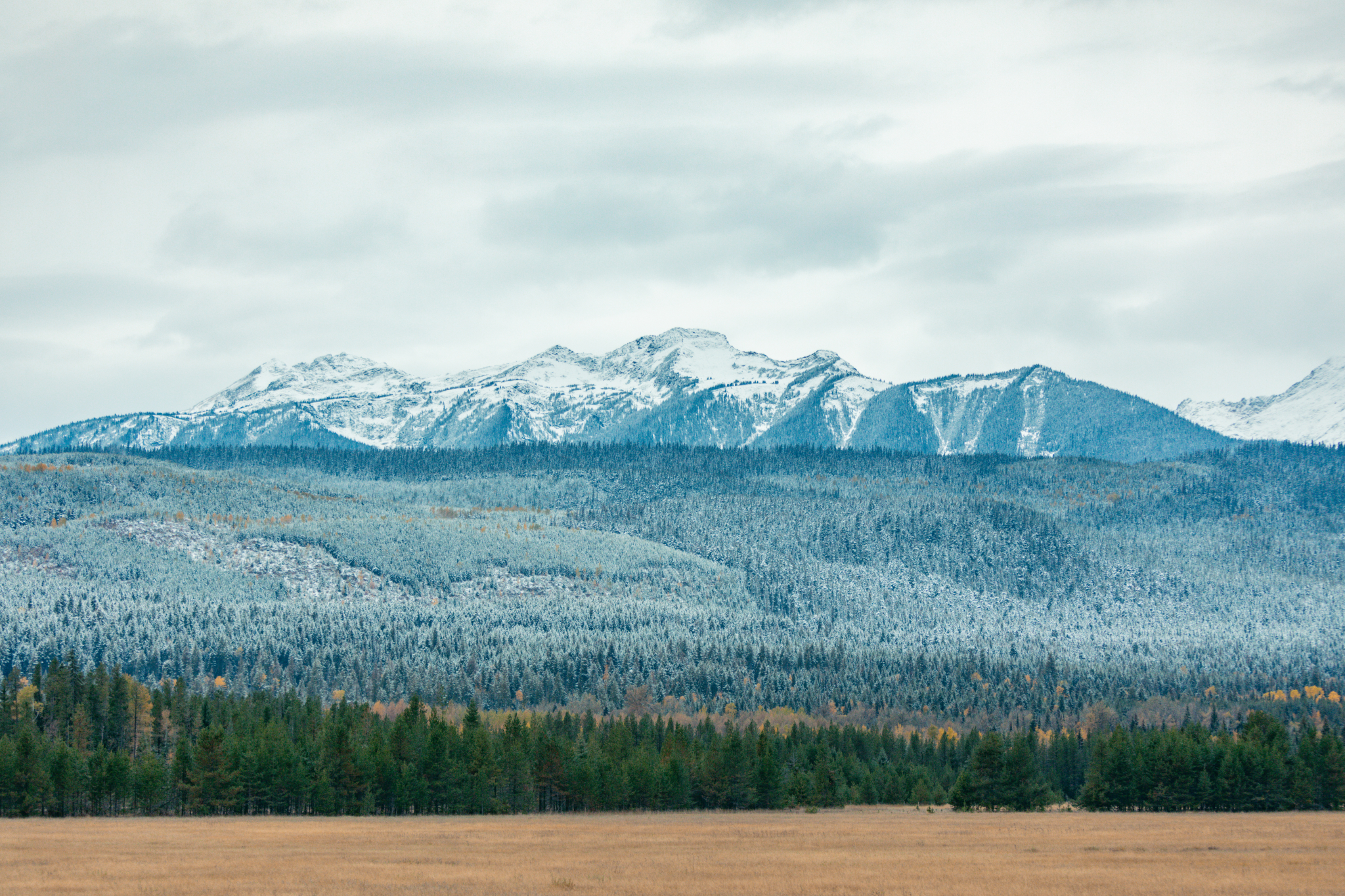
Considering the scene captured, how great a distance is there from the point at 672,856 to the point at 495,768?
153 feet

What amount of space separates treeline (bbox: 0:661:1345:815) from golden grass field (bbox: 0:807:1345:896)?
6275 mm

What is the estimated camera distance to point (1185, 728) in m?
140

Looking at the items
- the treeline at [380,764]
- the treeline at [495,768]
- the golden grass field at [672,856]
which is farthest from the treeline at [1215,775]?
the golden grass field at [672,856]

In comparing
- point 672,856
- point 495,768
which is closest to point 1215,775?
point 495,768

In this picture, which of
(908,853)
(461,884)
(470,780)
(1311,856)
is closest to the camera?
(461,884)

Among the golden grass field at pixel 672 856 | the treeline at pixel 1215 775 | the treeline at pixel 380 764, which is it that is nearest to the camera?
the golden grass field at pixel 672 856

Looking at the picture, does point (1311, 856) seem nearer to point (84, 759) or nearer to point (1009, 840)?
point (1009, 840)

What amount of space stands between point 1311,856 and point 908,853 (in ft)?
67.7

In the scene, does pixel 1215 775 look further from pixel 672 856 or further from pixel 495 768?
pixel 672 856

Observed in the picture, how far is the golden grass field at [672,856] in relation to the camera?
199ft

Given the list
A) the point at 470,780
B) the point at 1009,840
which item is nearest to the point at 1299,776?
the point at 1009,840

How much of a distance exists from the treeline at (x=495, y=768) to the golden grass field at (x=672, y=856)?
6275 mm

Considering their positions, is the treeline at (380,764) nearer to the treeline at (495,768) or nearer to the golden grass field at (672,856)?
the treeline at (495,768)

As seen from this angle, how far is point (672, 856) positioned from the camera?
74.4 m
